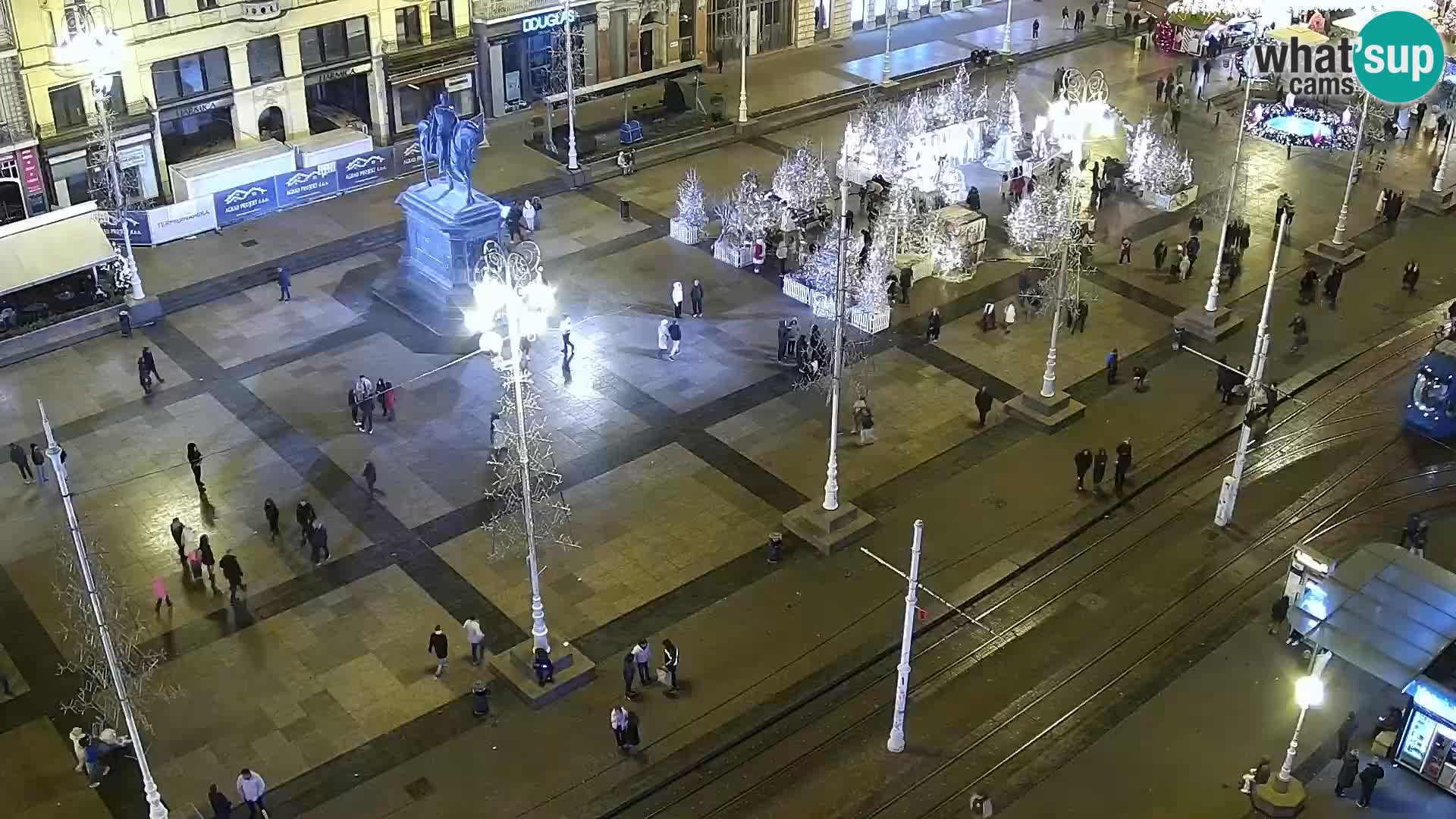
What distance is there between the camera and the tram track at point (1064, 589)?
28516 millimetres

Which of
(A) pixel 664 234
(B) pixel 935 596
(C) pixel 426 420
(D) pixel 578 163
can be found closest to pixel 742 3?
(D) pixel 578 163

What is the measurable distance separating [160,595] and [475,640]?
25.0 ft

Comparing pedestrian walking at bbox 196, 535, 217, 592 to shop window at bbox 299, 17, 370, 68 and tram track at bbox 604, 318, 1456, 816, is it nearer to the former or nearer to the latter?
tram track at bbox 604, 318, 1456, 816

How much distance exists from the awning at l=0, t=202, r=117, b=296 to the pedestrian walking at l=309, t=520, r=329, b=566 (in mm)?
16416

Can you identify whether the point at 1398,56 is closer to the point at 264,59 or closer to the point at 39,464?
the point at 264,59

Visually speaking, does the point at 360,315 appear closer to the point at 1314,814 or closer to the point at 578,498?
the point at 578,498

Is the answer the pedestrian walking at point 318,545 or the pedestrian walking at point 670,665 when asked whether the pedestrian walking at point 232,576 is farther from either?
the pedestrian walking at point 670,665

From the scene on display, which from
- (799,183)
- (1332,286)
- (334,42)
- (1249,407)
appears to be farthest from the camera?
(334,42)

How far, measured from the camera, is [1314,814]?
28.0m

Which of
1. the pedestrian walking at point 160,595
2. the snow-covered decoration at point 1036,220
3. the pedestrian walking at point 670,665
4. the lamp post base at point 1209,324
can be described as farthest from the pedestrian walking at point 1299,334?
the pedestrian walking at point 160,595

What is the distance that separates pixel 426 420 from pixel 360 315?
287 inches

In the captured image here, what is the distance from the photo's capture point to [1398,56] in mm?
47031

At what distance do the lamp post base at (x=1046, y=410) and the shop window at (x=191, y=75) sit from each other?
31.1 meters

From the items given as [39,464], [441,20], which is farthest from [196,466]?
[441,20]
